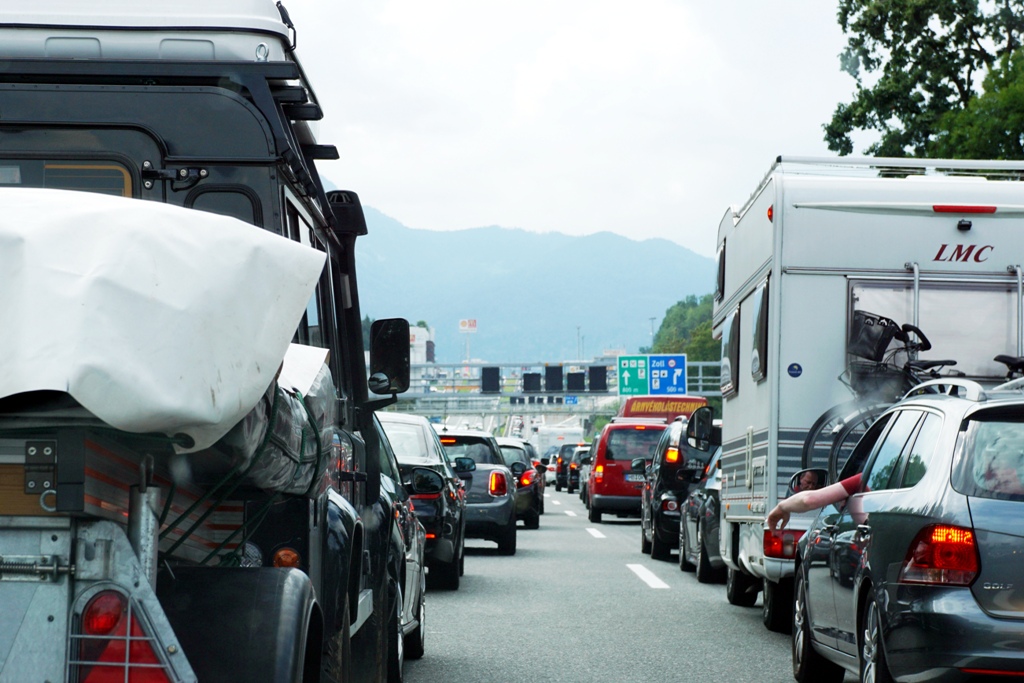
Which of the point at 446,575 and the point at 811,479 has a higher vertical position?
the point at 811,479

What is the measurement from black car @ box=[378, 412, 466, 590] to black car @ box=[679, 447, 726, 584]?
2402 mm

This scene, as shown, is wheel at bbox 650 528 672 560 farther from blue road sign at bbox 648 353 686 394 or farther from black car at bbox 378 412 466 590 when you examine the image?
blue road sign at bbox 648 353 686 394

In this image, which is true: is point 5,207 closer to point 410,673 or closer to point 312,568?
point 312,568

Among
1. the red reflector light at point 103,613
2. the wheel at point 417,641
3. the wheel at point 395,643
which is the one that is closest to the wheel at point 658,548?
the wheel at point 417,641

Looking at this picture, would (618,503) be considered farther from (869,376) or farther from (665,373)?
(665,373)

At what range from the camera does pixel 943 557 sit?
246 inches

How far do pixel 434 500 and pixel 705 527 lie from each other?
2842mm

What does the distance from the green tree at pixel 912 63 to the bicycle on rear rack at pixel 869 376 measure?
2376 cm

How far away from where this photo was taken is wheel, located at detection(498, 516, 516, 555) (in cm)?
2019

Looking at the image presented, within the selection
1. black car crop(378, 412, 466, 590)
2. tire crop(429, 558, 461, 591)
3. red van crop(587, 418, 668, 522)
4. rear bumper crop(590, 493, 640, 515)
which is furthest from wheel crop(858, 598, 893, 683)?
rear bumper crop(590, 493, 640, 515)

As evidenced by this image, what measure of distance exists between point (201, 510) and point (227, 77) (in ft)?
6.65

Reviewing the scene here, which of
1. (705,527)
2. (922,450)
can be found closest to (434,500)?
(705,527)

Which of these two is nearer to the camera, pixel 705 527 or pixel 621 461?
pixel 705 527

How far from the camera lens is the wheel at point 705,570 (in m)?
16.0
